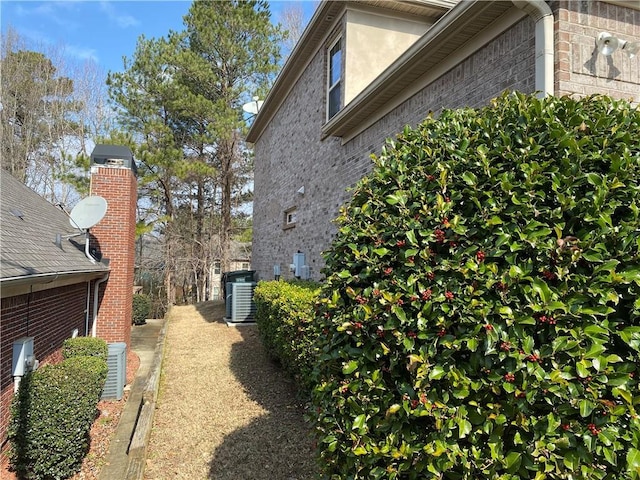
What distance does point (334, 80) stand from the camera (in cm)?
861

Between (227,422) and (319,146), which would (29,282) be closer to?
(227,422)

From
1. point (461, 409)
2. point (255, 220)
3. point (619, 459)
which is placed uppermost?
point (255, 220)

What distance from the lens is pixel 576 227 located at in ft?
5.80

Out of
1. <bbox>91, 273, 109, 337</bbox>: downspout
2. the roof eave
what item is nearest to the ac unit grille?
<bbox>91, 273, 109, 337</bbox>: downspout

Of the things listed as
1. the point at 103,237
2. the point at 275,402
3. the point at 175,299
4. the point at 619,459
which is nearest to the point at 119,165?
the point at 103,237

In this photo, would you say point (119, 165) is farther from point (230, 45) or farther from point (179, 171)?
point (230, 45)

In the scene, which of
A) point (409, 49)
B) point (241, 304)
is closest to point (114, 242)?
point (241, 304)

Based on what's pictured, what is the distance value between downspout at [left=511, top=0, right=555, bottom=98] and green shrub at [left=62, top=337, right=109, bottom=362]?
23.2 feet

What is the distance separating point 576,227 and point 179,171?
18549 millimetres

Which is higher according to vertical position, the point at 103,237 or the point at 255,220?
the point at 255,220

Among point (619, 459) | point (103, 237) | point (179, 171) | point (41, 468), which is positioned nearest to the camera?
point (619, 459)

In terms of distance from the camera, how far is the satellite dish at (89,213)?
7969 millimetres

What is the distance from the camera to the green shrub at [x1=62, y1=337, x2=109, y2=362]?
21.6 ft

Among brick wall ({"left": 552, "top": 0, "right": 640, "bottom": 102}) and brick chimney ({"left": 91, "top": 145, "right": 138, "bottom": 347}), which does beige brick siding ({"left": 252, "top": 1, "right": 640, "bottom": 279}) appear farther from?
brick chimney ({"left": 91, "top": 145, "right": 138, "bottom": 347})
